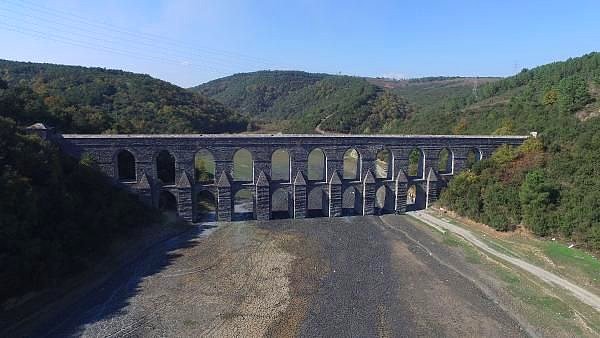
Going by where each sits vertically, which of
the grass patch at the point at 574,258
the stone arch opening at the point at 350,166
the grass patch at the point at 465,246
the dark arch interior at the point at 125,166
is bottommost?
the grass patch at the point at 465,246

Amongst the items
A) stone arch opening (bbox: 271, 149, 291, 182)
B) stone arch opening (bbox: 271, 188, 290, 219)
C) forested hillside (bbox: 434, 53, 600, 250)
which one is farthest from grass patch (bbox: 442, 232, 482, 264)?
stone arch opening (bbox: 271, 149, 291, 182)

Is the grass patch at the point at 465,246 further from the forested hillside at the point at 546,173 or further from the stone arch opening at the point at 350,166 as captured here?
the stone arch opening at the point at 350,166

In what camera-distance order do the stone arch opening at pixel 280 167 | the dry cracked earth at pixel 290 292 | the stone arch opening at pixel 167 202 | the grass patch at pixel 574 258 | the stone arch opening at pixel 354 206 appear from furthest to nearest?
1. the stone arch opening at pixel 280 167
2. the stone arch opening at pixel 354 206
3. the stone arch opening at pixel 167 202
4. the grass patch at pixel 574 258
5. the dry cracked earth at pixel 290 292

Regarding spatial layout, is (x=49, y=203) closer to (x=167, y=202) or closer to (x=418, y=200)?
(x=167, y=202)

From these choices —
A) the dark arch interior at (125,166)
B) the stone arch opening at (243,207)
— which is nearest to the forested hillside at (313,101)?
the stone arch opening at (243,207)

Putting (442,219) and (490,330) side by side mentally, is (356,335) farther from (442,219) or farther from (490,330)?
(442,219)

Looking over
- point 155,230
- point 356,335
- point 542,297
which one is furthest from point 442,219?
point 155,230

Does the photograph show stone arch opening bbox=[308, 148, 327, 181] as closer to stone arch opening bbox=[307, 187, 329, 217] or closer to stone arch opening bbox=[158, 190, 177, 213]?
stone arch opening bbox=[307, 187, 329, 217]

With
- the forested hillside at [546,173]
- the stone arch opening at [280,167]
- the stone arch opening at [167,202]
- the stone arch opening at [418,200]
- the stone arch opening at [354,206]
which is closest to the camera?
the forested hillside at [546,173]

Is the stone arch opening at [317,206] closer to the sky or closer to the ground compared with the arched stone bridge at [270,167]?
closer to the ground
